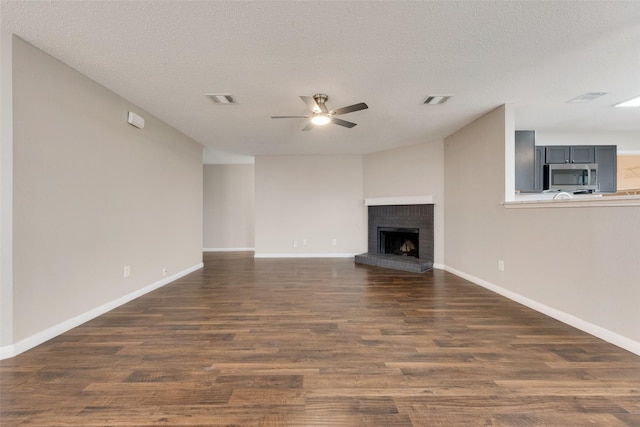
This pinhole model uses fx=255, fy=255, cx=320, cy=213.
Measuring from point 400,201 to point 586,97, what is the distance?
9.45 feet

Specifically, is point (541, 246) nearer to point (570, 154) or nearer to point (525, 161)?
point (525, 161)

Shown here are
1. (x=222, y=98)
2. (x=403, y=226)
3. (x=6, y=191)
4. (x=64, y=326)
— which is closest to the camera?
(x=6, y=191)

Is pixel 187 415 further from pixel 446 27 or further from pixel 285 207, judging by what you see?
pixel 285 207

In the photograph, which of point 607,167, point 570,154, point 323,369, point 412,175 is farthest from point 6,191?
point 607,167

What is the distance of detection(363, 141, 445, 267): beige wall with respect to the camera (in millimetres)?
4719

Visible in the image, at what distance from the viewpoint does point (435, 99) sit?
2938 millimetres

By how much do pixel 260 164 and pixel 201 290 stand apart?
3.25 m

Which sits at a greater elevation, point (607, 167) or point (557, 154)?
point (557, 154)

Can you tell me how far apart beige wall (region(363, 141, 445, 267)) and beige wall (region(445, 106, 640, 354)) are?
303 mm

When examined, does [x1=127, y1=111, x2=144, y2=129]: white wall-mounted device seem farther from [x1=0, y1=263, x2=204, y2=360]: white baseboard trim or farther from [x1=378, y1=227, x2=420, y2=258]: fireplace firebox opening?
[x1=378, y1=227, x2=420, y2=258]: fireplace firebox opening

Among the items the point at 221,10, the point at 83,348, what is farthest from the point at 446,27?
the point at 83,348

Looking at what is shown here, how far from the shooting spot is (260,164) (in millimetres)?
5836

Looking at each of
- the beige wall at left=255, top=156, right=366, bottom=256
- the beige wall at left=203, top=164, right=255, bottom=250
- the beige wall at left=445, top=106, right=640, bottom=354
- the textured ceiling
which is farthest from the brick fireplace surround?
the beige wall at left=203, top=164, right=255, bottom=250

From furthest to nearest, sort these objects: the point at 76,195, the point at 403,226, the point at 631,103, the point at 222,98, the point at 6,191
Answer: the point at 403,226
the point at 631,103
the point at 222,98
the point at 76,195
the point at 6,191
